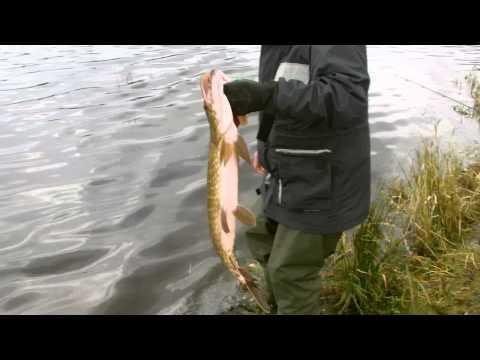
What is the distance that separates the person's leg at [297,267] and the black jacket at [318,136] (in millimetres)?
85

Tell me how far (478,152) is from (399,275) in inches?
131

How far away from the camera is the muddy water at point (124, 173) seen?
4652mm

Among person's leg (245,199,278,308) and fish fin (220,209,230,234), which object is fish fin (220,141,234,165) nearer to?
fish fin (220,209,230,234)

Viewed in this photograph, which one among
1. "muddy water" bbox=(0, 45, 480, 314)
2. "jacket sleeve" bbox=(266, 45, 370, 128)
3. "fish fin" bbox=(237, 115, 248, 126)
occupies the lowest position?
"muddy water" bbox=(0, 45, 480, 314)

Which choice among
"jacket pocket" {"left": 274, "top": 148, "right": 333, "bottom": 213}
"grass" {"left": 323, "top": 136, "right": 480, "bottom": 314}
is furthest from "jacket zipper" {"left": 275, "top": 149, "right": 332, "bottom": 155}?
"grass" {"left": 323, "top": 136, "right": 480, "bottom": 314}

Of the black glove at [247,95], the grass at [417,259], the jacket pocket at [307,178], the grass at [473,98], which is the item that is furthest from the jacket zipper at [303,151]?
the grass at [473,98]

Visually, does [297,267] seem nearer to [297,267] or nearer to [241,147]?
[297,267]

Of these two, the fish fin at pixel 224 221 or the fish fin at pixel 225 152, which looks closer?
the fish fin at pixel 225 152

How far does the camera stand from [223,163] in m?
2.30

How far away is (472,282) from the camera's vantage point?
3432 mm

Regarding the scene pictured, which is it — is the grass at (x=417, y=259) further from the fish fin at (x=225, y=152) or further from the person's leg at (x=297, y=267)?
the fish fin at (x=225, y=152)

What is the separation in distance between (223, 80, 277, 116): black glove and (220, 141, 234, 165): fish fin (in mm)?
259

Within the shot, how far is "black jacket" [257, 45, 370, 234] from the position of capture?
99.0 inches

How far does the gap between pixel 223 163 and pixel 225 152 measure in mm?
63
